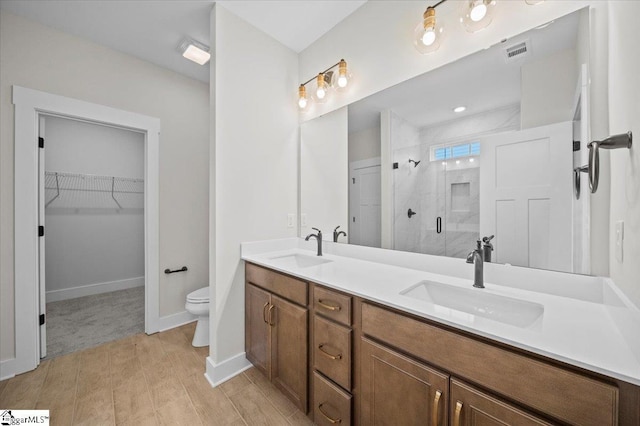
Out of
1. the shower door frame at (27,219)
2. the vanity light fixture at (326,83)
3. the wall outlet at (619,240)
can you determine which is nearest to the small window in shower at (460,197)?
the wall outlet at (619,240)

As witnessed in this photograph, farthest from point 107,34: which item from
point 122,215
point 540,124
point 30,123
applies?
point 540,124

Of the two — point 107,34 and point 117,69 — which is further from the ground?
point 107,34

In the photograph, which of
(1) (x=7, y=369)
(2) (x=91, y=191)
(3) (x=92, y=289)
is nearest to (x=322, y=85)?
(1) (x=7, y=369)

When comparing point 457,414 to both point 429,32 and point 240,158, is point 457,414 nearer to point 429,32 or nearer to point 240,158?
point 429,32

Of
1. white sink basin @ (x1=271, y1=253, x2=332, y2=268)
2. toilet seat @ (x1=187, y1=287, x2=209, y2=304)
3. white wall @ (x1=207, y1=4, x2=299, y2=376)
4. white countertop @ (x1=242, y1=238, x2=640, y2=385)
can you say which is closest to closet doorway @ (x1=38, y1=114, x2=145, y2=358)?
toilet seat @ (x1=187, y1=287, x2=209, y2=304)

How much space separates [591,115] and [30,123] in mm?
3475

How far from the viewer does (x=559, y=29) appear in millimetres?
1067

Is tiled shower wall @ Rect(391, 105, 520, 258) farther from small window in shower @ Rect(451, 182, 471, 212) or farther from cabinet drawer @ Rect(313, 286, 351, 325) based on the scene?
cabinet drawer @ Rect(313, 286, 351, 325)

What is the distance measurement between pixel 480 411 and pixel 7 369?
298 cm

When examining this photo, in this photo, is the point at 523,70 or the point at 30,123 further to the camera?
the point at 30,123

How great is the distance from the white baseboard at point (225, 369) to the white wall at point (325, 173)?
1126 mm

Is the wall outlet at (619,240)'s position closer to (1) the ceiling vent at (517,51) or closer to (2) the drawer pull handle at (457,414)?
(2) the drawer pull handle at (457,414)

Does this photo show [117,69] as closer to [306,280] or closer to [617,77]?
[306,280]

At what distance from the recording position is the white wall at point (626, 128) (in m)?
0.69
